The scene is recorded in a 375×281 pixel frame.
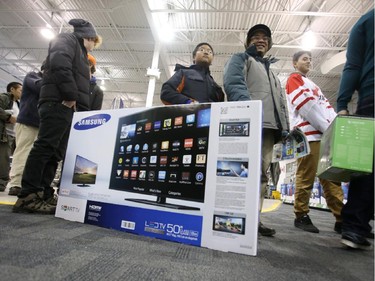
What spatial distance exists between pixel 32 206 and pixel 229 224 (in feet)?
3.99

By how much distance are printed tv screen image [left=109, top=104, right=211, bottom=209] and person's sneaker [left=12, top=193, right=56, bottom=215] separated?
508 mm

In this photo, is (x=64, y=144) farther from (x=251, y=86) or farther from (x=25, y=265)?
(x=251, y=86)

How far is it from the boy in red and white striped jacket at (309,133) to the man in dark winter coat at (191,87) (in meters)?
0.65

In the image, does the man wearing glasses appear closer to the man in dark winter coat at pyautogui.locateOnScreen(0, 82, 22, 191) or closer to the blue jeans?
the blue jeans

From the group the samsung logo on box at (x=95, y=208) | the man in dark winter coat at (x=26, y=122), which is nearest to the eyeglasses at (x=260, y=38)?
the samsung logo on box at (x=95, y=208)

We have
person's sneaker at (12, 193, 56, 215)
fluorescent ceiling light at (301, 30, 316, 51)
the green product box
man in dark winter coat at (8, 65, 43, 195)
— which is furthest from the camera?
fluorescent ceiling light at (301, 30, 316, 51)

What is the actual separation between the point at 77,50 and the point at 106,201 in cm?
107

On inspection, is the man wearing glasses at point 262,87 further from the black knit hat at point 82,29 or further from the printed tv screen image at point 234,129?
the black knit hat at point 82,29

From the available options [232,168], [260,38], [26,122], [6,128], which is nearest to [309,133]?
[260,38]

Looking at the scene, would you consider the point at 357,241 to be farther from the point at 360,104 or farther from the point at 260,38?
the point at 260,38

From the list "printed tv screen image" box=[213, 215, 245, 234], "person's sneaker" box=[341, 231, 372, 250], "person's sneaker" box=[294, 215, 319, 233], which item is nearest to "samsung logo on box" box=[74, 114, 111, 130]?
"printed tv screen image" box=[213, 215, 245, 234]

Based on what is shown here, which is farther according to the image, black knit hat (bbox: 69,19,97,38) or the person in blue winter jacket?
black knit hat (bbox: 69,19,97,38)

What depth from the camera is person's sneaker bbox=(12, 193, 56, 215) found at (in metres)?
1.51

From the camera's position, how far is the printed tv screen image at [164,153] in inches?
47.2
